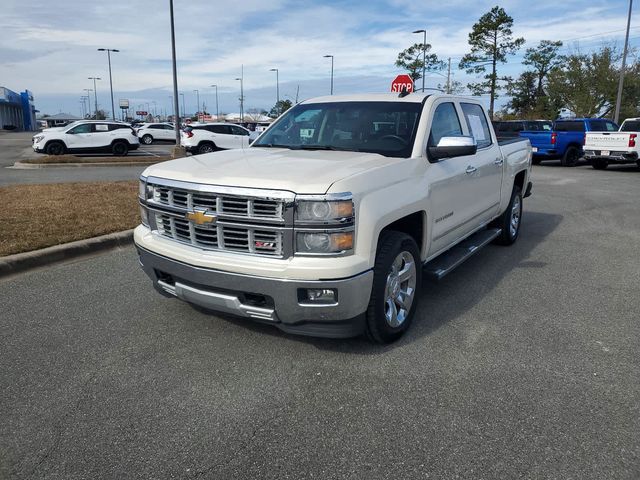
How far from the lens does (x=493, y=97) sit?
38.0m

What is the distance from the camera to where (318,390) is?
128 inches

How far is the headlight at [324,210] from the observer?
321 centimetres

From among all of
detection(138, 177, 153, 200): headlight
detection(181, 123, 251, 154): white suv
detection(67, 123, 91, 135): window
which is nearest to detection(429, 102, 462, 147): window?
detection(138, 177, 153, 200): headlight

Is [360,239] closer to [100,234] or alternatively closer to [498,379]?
[498,379]

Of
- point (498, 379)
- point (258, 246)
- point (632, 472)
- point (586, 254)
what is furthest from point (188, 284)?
point (586, 254)

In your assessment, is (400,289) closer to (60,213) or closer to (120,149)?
(60,213)

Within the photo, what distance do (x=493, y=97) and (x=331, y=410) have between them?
38.8 m

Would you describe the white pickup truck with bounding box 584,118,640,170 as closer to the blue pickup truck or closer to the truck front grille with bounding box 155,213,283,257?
the blue pickup truck

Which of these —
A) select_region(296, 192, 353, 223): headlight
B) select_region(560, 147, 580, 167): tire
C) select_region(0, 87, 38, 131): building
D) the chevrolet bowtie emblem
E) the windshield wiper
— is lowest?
select_region(560, 147, 580, 167): tire

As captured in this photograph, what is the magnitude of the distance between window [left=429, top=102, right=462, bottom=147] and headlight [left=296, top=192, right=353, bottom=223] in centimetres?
155

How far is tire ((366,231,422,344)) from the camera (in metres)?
3.57

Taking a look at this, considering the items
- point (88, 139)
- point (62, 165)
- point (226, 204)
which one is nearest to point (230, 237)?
point (226, 204)

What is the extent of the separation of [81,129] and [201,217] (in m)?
23.2

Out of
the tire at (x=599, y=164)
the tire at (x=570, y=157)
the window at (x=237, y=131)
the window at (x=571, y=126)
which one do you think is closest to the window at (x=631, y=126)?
the tire at (x=599, y=164)
